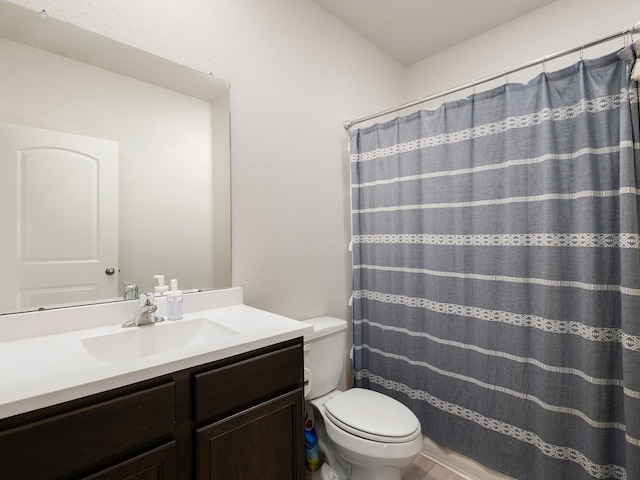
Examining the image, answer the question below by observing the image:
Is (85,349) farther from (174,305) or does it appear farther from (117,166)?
(117,166)

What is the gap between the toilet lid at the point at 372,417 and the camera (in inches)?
49.9

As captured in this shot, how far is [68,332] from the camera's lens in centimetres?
102

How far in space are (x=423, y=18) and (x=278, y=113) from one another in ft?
3.84

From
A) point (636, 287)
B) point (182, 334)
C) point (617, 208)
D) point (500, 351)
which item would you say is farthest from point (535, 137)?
point (182, 334)

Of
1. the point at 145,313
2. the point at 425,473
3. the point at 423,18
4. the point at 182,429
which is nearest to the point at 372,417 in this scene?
the point at 425,473

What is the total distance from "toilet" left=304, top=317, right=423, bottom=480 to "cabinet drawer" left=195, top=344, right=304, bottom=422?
476mm

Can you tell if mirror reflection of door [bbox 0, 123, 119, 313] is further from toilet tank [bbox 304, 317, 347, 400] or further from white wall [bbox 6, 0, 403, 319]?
toilet tank [bbox 304, 317, 347, 400]

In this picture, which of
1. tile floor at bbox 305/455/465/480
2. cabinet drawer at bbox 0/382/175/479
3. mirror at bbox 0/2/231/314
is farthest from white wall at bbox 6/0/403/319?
tile floor at bbox 305/455/465/480

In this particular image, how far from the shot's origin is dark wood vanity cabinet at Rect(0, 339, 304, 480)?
0.61 meters

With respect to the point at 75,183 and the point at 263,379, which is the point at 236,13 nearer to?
the point at 75,183

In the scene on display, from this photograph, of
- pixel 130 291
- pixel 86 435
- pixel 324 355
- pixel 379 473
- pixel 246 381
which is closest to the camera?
pixel 86 435

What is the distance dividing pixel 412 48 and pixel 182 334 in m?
2.38

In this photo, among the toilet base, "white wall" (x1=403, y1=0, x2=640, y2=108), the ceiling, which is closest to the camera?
the toilet base

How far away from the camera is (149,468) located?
0.73m
